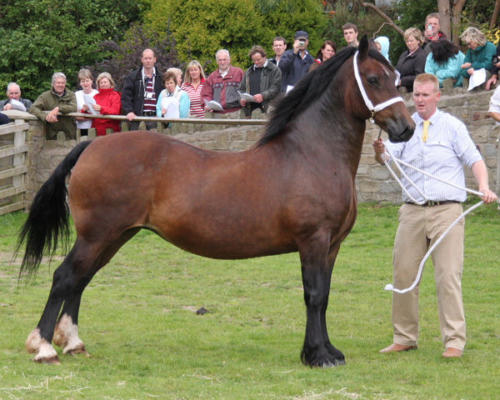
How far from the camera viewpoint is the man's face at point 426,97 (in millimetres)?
6574

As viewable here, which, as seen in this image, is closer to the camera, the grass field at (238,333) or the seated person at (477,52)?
the grass field at (238,333)

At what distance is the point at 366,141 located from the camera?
14.4 meters

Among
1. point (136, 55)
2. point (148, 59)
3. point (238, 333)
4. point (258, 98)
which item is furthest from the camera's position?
point (136, 55)

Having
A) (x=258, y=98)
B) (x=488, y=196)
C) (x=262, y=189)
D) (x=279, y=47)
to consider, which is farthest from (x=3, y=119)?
(x=488, y=196)

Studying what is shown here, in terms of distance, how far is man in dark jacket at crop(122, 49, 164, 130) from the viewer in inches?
526

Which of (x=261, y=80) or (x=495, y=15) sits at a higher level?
(x=495, y=15)

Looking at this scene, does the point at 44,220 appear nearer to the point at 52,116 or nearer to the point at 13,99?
the point at 52,116

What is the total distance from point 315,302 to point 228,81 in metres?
7.85

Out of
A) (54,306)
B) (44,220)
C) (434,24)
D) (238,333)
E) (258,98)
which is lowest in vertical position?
(238,333)

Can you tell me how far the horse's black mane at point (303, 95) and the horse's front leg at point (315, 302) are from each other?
97 cm

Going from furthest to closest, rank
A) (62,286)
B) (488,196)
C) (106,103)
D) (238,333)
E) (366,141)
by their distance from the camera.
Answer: (366,141)
(106,103)
(238,333)
(62,286)
(488,196)

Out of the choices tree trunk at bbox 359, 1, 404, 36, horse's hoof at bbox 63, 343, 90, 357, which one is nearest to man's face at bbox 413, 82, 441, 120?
horse's hoof at bbox 63, 343, 90, 357

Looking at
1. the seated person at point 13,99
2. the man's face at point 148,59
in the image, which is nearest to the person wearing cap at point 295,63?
the man's face at point 148,59

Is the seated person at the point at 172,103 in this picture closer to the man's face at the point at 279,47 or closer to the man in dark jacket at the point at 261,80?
the man in dark jacket at the point at 261,80
